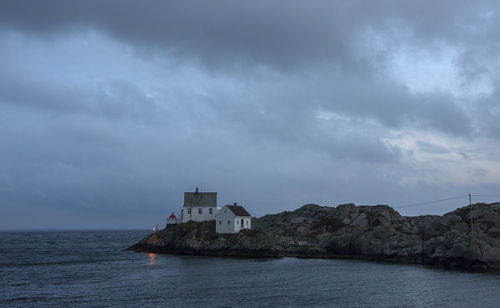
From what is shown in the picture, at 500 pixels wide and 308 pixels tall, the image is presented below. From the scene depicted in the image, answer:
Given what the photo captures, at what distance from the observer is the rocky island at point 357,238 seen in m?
64.1

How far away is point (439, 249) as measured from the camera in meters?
66.4

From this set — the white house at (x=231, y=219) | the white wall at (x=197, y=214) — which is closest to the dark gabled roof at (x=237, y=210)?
the white house at (x=231, y=219)

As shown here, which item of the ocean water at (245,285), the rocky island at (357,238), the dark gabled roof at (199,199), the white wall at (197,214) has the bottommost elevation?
the ocean water at (245,285)

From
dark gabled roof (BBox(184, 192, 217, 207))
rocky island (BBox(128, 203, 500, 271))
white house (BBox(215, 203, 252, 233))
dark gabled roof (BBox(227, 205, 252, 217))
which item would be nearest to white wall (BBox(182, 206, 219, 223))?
dark gabled roof (BBox(184, 192, 217, 207))

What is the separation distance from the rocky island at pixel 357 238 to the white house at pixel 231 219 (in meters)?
2.22

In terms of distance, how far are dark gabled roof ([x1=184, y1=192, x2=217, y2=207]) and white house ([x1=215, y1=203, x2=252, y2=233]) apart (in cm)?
614

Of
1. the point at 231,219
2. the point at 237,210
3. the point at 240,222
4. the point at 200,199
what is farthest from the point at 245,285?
the point at 200,199

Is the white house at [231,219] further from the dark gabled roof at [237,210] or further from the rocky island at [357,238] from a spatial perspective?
the rocky island at [357,238]

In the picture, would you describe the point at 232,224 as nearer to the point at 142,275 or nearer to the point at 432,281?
the point at 142,275

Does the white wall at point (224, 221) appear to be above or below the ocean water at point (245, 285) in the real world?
above

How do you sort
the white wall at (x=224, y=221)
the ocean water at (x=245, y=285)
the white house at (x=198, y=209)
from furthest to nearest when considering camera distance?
the white house at (x=198, y=209) → the white wall at (x=224, y=221) → the ocean water at (x=245, y=285)

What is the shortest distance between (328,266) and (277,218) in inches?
1916

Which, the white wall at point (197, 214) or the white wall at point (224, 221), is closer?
the white wall at point (224, 221)

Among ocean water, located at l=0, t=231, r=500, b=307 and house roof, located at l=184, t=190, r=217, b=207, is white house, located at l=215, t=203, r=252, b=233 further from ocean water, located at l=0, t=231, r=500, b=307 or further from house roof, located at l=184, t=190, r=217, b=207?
ocean water, located at l=0, t=231, r=500, b=307
